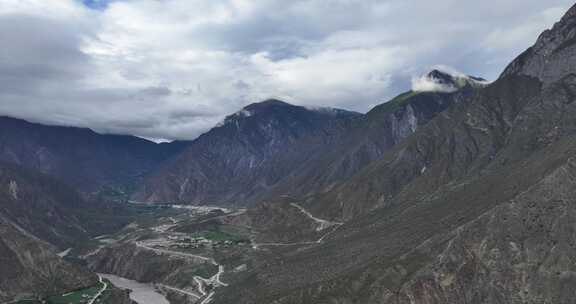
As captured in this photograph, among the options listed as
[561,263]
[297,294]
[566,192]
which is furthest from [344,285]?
[566,192]

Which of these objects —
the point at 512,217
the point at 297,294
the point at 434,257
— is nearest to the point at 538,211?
the point at 512,217

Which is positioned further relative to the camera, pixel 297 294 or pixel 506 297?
pixel 297 294

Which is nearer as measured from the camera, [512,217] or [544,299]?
[544,299]

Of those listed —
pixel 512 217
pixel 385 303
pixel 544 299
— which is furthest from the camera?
pixel 512 217

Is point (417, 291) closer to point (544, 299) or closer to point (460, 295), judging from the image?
point (460, 295)

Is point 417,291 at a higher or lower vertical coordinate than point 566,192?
lower

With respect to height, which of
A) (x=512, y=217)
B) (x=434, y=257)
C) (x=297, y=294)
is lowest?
(x=297, y=294)

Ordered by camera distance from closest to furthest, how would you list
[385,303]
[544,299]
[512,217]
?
[544,299], [385,303], [512,217]

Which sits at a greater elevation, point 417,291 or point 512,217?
point 512,217

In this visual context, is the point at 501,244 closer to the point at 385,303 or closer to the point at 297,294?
the point at 385,303
